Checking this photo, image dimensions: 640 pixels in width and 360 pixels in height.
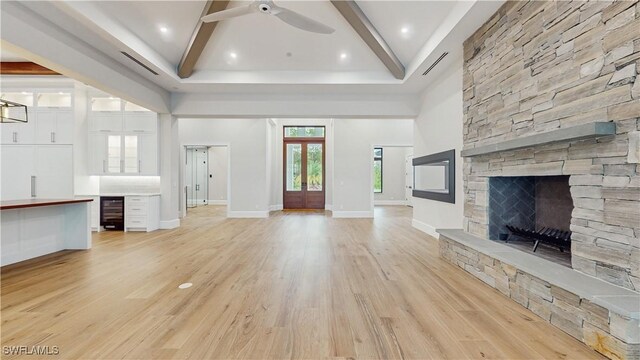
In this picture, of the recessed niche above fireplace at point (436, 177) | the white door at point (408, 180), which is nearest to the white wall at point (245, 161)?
the recessed niche above fireplace at point (436, 177)

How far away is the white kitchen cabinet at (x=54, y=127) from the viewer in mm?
5547

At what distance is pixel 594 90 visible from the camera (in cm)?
198

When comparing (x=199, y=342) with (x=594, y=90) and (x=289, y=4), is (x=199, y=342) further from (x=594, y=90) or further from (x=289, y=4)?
(x=289, y=4)

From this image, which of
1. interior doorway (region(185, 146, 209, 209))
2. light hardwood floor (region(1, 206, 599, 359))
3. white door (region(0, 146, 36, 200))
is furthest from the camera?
interior doorway (region(185, 146, 209, 209))

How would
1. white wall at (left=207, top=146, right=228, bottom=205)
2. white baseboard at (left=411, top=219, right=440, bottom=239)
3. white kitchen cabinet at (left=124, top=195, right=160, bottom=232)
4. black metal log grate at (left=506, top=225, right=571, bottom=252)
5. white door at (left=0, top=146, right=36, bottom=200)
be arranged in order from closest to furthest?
black metal log grate at (left=506, top=225, right=571, bottom=252) < white baseboard at (left=411, top=219, right=440, bottom=239) < white door at (left=0, top=146, right=36, bottom=200) < white kitchen cabinet at (left=124, top=195, right=160, bottom=232) < white wall at (left=207, top=146, right=228, bottom=205)

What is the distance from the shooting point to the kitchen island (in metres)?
3.40

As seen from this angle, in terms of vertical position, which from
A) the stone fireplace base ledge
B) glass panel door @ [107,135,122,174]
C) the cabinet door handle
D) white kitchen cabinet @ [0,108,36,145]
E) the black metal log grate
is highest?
white kitchen cabinet @ [0,108,36,145]

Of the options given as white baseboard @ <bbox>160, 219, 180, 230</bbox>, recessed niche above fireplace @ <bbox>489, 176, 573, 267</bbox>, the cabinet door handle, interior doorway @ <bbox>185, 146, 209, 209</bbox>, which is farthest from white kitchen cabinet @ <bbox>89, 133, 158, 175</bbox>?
recessed niche above fireplace @ <bbox>489, 176, 573, 267</bbox>

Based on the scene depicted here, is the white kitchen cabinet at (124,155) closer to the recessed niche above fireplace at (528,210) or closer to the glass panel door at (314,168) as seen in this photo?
the glass panel door at (314,168)

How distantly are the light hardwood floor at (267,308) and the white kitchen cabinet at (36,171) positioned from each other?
2558 millimetres

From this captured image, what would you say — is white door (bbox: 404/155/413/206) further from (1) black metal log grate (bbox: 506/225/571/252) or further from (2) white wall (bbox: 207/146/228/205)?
(1) black metal log grate (bbox: 506/225/571/252)

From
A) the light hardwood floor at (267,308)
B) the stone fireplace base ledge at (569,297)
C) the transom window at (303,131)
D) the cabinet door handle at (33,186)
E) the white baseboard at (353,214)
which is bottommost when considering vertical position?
the light hardwood floor at (267,308)

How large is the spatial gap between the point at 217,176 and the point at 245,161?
4.22 metres

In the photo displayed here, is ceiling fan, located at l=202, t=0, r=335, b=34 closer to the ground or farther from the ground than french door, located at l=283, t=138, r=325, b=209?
farther from the ground
